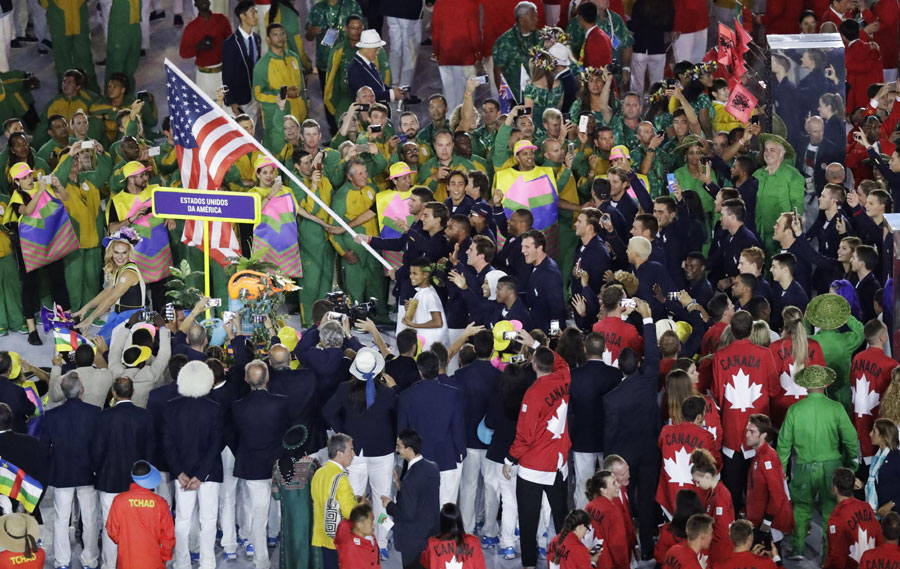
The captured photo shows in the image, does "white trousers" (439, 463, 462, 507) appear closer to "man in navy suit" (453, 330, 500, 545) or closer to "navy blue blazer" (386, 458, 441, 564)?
"man in navy suit" (453, 330, 500, 545)

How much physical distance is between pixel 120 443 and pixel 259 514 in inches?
50.1

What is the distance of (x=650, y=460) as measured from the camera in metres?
13.8

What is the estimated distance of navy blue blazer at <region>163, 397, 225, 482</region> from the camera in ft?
44.0

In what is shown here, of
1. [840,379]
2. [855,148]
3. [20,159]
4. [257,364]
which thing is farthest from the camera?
[855,148]

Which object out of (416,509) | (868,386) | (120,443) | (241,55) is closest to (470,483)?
(416,509)

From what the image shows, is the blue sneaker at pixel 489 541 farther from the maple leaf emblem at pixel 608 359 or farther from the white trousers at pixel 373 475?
the maple leaf emblem at pixel 608 359

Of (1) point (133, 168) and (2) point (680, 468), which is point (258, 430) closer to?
(2) point (680, 468)

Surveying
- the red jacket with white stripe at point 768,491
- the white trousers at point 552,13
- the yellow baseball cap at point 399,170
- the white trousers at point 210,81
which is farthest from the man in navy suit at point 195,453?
the white trousers at point 552,13

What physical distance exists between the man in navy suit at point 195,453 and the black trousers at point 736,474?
4171mm

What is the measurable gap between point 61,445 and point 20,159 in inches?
220

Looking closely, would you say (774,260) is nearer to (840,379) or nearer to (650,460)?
(840,379)

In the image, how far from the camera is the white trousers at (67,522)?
13.7 meters

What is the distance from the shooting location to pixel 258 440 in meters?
13.5

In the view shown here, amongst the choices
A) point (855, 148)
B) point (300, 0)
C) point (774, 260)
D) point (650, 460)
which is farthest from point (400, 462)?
point (300, 0)
